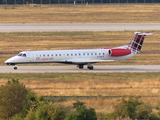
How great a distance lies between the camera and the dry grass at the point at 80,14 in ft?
289

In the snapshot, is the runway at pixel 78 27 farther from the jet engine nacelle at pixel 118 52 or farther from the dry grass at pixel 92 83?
the dry grass at pixel 92 83

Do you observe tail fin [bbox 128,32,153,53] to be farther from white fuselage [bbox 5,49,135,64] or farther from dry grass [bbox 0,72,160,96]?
dry grass [bbox 0,72,160,96]

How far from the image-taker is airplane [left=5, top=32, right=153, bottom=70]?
147ft

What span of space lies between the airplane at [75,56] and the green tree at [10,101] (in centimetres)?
2112

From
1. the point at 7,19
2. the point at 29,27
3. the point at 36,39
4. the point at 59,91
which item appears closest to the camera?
the point at 59,91

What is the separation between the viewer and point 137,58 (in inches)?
2136

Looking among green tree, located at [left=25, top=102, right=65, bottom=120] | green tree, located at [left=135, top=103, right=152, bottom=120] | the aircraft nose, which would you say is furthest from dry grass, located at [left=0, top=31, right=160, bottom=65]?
green tree, located at [left=25, top=102, right=65, bottom=120]

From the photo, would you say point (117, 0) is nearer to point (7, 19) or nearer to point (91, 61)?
point (7, 19)

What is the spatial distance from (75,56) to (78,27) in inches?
1353

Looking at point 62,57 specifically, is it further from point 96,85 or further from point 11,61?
point 96,85

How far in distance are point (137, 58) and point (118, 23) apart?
30239 millimetres

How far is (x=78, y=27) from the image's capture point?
260 feet

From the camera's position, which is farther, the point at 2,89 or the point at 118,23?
the point at 118,23

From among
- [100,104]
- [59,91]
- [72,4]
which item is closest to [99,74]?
[59,91]
